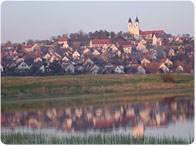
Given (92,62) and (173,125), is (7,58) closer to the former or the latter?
(92,62)

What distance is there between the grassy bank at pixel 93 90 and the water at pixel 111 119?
1.88 meters

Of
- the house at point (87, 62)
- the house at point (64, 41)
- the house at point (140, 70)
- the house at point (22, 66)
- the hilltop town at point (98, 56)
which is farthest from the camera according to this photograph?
the house at point (64, 41)

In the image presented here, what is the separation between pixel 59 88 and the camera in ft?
79.3

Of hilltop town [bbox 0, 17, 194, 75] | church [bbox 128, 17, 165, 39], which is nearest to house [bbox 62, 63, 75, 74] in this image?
hilltop town [bbox 0, 17, 194, 75]

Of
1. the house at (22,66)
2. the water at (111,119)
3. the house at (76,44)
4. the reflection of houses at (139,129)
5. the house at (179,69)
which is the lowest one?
the water at (111,119)

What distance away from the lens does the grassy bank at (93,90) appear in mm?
20891

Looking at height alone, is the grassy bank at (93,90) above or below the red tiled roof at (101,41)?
below

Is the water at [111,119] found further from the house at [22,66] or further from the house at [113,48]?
the house at [113,48]

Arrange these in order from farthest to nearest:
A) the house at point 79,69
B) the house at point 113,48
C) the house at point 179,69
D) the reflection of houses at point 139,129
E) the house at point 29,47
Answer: the house at point 113,48 < the house at point 29,47 < the house at point 79,69 < the house at point 179,69 < the reflection of houses at point 139,129

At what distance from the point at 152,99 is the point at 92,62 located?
76.1 ft

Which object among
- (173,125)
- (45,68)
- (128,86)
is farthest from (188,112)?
(45,68)

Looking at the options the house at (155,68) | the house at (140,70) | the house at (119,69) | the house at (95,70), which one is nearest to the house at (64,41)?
the house at (119,69)

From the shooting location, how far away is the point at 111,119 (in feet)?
50.4

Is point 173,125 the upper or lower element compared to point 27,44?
lower
